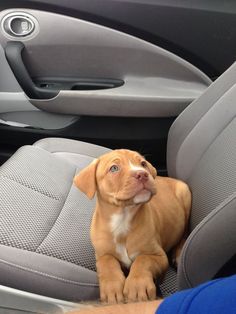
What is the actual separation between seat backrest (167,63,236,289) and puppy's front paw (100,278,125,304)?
0.15 m

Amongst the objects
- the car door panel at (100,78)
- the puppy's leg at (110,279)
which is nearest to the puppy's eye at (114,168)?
the puppy's leg at (110,279)

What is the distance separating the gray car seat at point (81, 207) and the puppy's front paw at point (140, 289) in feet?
0.23

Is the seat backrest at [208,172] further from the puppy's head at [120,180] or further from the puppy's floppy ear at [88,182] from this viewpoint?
the puppy's floppy ear at [88,182]

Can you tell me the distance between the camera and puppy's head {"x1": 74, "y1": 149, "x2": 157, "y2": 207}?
1.32 m

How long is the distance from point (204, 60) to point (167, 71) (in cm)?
16

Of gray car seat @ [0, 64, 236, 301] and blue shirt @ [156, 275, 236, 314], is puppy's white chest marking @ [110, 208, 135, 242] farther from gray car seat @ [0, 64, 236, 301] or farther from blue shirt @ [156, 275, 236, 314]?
blue shirt @ [156, 275, 236, 314]

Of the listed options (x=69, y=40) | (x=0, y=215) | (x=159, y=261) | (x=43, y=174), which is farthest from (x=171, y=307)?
(x=69, y=40)

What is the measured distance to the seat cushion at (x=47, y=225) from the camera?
1328mm

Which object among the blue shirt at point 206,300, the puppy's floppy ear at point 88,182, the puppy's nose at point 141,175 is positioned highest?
the blue shirt at point 206,300

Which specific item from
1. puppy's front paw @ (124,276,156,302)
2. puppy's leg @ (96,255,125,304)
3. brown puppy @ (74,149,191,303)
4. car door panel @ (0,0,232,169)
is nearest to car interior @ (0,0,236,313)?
car door panel @ (0,0,232,169)

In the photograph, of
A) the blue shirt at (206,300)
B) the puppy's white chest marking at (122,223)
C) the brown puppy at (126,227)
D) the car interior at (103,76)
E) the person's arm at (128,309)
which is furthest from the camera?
the car interior at (103,76)

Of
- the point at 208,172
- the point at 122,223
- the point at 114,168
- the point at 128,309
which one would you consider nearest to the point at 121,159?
the point at 114,168

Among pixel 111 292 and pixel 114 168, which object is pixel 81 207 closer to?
pixel 114 168

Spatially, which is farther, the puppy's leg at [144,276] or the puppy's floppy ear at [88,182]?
the puppy's floppy ear at [88,182]
